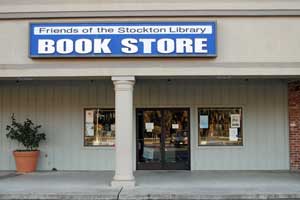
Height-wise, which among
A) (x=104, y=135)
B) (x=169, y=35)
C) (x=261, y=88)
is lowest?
(x=104, y=135)

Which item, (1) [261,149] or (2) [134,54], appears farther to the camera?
(1) [261,149]

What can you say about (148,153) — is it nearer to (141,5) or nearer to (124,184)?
(124,184)

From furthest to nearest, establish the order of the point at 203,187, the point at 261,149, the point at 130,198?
the point at 261,149 → the point at 203,187 → the point at 130,198

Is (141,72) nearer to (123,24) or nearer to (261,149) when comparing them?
(123,24)

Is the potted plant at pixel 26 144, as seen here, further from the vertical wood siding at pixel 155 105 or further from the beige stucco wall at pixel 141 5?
the beige stucco wall at pixel 141 5

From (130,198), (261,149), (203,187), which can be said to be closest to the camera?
(130,198)

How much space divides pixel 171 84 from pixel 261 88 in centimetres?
326

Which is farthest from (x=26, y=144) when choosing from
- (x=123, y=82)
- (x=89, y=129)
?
(x=123, y=82)

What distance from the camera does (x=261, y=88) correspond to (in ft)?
54.6

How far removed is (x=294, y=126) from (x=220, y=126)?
2.60 metres

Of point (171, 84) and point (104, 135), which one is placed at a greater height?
point (171, 84)

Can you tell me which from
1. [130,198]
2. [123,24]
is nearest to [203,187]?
[130,198]

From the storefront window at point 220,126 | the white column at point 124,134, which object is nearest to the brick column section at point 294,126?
the storefront window at point 220,126

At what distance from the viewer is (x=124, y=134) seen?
41.7 ft
